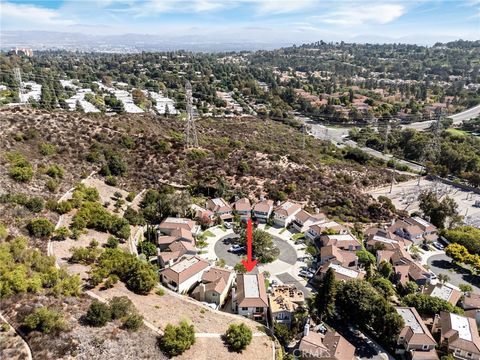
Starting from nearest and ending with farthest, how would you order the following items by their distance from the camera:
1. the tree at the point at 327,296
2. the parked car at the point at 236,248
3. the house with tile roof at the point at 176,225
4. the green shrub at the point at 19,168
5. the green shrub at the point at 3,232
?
1. the green shrub at the point at 3,232
2. the tree at the point at 327,296
3. the green shrub at the point at 19,168
4. the parked car at the point at 236,248
5. the house with tile roof at the point at 176,225

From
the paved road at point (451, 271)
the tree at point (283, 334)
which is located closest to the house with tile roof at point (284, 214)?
the paved road at point (451, 271)

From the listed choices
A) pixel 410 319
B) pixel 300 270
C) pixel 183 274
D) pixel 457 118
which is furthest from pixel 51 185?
pixel 457 118

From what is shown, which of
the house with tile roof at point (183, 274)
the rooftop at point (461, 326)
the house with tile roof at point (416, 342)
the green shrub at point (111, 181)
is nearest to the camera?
the house with tile roof at point (416, 342)

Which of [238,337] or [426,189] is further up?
[238,337]

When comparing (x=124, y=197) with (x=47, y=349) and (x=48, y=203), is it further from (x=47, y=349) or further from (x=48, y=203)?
(x=47, y=349)

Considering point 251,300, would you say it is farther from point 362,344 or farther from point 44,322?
point 44,322

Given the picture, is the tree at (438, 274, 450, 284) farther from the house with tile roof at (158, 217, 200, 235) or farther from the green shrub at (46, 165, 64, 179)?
the green shrub at (46, 165, 64, 179)

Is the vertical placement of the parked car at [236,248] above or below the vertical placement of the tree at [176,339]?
below

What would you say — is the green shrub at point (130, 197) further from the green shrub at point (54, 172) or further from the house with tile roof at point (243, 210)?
the house with tile roof at point (243, 210)
